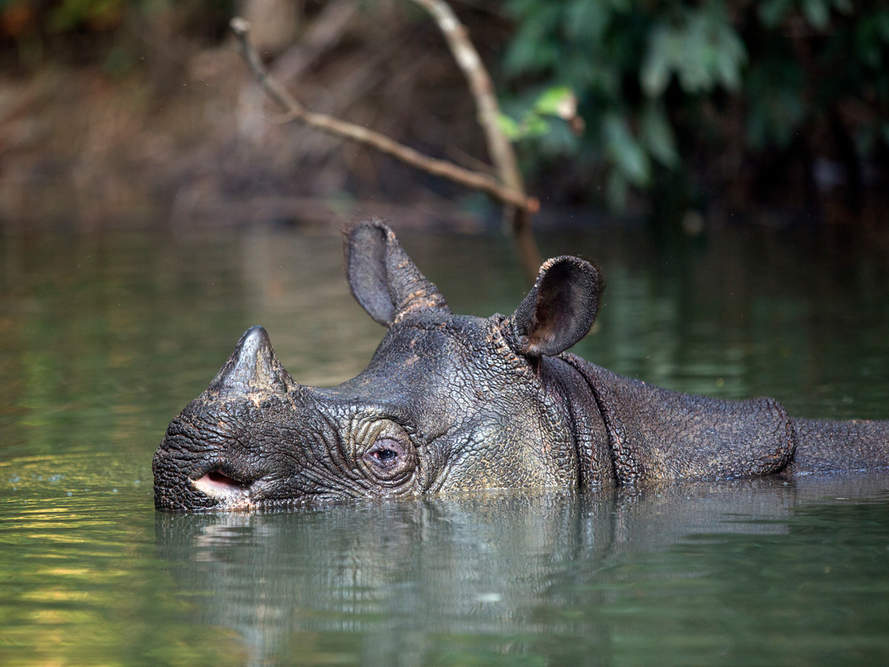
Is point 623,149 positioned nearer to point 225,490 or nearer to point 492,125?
point 492,125

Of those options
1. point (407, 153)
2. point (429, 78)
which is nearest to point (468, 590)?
point (407, 153)

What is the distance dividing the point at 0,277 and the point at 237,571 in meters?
11.2

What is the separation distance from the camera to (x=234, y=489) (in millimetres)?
5723

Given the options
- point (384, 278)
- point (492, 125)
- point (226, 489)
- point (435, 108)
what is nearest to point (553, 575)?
point (226, 489)

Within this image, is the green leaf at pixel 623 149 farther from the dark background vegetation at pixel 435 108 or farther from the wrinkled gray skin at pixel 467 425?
the wrinkled gray skin at pixel 467 425

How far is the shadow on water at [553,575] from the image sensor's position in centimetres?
425

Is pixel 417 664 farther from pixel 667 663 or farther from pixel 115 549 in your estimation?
pixel 115 549

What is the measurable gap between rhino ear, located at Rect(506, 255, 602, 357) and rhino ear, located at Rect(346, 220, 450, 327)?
1.82 feet

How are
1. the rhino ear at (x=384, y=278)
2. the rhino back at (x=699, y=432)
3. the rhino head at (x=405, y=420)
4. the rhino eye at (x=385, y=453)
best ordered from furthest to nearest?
the rhino ear at (x=384, y=278) → the rhino back at (x=699, y=432) → the rhino eye at (x=385, y=453) → the rhino head at (x=405, y=420)

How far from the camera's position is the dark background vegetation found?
15711mm

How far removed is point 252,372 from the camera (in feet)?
18.6

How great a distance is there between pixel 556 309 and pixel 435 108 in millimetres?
18264

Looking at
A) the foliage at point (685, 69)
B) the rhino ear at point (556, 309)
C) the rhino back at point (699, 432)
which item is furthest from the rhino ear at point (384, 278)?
the foliage at point (685, 69)

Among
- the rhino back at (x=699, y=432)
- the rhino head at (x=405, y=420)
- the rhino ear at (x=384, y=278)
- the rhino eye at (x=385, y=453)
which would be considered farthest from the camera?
the rhino ear at (x=384, y=278)
